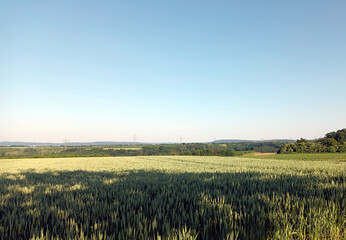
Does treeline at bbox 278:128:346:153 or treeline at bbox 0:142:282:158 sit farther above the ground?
treeline at bbox 278:128:346:153

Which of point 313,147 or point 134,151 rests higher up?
point 313,147

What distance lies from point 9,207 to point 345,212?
22.3ft

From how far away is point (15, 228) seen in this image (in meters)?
2.66

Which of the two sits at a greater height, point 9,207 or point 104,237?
point 104,237

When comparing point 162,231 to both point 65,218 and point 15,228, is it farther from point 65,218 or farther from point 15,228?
point 15,228

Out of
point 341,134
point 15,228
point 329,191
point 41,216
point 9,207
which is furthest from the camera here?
point 341,134

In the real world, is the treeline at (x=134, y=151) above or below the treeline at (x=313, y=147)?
below

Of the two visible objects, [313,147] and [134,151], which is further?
[134,151]

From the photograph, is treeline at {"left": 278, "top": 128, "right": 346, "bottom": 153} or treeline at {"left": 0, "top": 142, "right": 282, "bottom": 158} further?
treeline at {"left": 0, "top": 142, "right": 282, "bottom": 158}

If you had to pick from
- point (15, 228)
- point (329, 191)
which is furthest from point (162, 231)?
point (329, 191)

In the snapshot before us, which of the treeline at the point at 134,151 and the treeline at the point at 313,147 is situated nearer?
the treeline at the point at 313,147

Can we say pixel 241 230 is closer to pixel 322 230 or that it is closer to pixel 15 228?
pixel 322 230

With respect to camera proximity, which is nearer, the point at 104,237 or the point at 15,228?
the point at 104,237

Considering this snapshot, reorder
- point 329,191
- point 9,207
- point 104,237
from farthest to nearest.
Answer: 1. point 329,191
2. point 9,207
3. point 104,237
